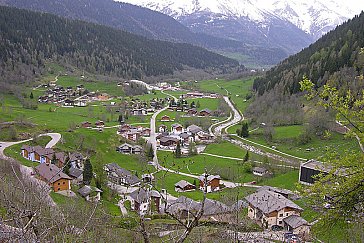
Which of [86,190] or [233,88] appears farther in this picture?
[233,88]

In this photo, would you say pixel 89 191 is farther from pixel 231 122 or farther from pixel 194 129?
pixel 231 122

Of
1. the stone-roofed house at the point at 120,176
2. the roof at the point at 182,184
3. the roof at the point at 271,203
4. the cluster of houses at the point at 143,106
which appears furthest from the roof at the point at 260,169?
the cluster of houses at the point at 143,106

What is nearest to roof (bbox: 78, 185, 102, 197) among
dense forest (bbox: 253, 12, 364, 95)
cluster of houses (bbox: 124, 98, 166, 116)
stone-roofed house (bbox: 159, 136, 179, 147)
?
stone-roofed house (bbox: 159, 136, 179, 147)

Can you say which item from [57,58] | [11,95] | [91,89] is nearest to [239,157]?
[11,95]

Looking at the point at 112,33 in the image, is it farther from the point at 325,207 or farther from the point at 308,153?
the point at 325,207

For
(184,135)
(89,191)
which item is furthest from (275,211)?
(184,135)

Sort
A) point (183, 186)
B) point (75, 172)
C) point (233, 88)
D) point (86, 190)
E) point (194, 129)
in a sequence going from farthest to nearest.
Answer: point (233, 88) < point (194, 129) < point (183, 186) < point (75, 172) < point (86, 190)

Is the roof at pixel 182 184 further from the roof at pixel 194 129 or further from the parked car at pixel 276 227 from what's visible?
the roof at pixel 194 129
